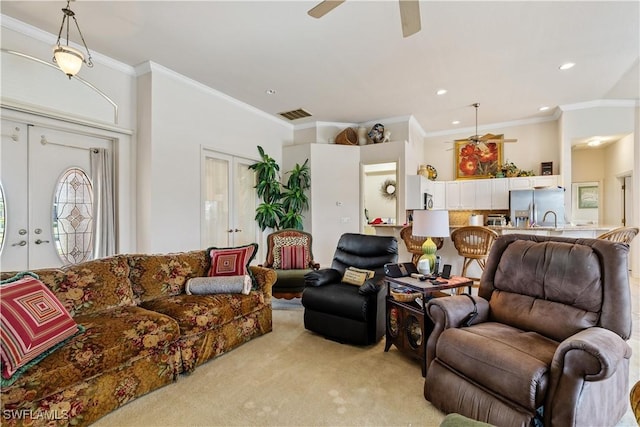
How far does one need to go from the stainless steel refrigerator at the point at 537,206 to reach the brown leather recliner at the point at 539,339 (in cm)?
419

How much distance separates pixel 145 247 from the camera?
12.3 feet

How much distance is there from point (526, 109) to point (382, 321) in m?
5.13

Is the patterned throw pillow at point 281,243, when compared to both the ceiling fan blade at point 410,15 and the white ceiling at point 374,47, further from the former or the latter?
the ceiling fan blade at point 410,15

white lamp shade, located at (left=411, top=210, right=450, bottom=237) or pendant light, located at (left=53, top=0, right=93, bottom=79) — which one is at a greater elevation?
pendant light, located at (left=53, top=0, right=93, bottom=79)

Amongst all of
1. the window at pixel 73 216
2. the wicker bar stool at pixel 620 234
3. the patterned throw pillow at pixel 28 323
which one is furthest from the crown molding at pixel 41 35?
the wicker bar stool at pixel 620 234

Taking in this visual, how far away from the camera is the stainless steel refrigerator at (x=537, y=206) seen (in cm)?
544

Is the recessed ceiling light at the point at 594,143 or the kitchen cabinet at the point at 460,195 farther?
the kitchen cabinet at the point at 460,195

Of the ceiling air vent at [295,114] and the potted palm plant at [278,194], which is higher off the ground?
the ceiling air vent at [295,114]

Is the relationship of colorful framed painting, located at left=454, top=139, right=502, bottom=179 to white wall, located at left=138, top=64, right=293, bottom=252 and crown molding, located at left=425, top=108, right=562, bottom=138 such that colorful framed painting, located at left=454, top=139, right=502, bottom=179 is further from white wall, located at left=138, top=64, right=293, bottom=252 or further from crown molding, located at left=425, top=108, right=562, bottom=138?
white wall, located at left=138, top=64, right=293, bottom=252

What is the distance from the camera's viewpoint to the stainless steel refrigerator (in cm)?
544

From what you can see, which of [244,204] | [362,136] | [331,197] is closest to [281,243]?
[244,204]

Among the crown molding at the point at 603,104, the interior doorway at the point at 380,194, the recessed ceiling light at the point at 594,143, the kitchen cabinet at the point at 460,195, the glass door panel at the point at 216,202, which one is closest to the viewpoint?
the glass door panel at the point at 216,202

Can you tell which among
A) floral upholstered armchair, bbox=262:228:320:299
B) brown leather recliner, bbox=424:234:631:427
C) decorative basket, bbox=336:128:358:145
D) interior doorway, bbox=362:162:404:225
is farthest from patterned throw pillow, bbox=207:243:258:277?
interior doorway, bbox=362:162:404:225

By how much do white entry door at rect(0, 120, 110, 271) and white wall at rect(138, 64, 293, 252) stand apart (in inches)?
24.1
